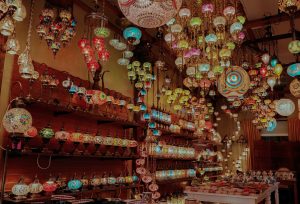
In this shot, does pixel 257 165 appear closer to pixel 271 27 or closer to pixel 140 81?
pixel 271 27

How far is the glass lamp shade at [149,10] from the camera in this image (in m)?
2.24

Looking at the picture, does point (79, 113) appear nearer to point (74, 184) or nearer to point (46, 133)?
point (46, 133)

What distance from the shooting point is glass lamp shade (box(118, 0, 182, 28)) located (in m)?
2.24

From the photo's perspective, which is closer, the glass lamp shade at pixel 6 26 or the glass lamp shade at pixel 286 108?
the glass lamp shade at pixel 6 26

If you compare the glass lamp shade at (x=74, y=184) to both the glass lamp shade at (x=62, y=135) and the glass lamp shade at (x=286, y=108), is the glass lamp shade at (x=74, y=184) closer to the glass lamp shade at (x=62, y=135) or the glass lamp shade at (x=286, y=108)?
the glass lamp shade at (x=62, y=135)

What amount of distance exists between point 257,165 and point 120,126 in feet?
26.7

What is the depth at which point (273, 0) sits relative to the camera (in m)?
5.42

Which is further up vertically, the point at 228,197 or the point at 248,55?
the point at 248,55

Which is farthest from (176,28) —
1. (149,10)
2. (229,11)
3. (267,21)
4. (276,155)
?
(276,155)

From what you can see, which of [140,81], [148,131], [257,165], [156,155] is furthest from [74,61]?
[257,165]

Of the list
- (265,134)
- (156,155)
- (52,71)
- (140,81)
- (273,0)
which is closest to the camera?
(52,71)

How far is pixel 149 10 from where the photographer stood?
7.39ft

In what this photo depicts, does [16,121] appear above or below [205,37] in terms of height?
below

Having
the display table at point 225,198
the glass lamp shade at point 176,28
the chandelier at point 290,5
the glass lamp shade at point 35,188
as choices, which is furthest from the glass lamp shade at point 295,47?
the glass lamp shade at point 35,188
